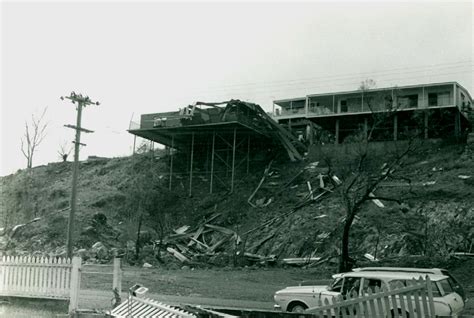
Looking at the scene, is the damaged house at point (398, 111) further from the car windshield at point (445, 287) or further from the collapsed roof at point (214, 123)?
the car windshield at point (445, 287)

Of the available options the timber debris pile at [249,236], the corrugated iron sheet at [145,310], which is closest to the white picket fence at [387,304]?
the corrugated iron sheet at [145,310]

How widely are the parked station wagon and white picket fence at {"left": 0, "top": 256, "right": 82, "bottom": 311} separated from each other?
15.4 ft

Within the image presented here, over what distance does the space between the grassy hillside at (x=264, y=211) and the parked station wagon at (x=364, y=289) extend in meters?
16.0

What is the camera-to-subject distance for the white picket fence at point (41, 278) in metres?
12.2

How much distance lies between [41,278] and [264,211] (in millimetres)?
29826

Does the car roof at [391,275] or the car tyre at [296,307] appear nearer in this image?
the car roof at [391,275]

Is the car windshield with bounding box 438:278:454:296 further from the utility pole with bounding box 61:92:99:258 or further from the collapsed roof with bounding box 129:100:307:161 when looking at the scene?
the collapsed roof with bounding box 129:100:307:161

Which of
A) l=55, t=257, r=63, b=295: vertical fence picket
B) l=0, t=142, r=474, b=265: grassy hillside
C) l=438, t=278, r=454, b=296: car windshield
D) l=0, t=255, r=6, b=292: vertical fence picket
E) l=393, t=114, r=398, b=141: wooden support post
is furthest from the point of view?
l=393, t=114, r=398, b=141: wooden support post

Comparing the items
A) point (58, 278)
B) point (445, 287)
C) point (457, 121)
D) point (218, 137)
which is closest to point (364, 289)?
point (445, 287)

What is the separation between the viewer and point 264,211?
41719 millimetres

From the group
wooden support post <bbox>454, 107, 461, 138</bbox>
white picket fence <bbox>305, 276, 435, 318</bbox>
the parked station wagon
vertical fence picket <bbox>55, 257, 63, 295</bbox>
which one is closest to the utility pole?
vertical fence picket <bbox>55, 257, 63, 295</bbox>

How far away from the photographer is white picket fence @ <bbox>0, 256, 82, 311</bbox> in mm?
12180

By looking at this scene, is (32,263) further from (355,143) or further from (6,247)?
(355,143)

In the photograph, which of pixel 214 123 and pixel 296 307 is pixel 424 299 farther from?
pixel 214 123
